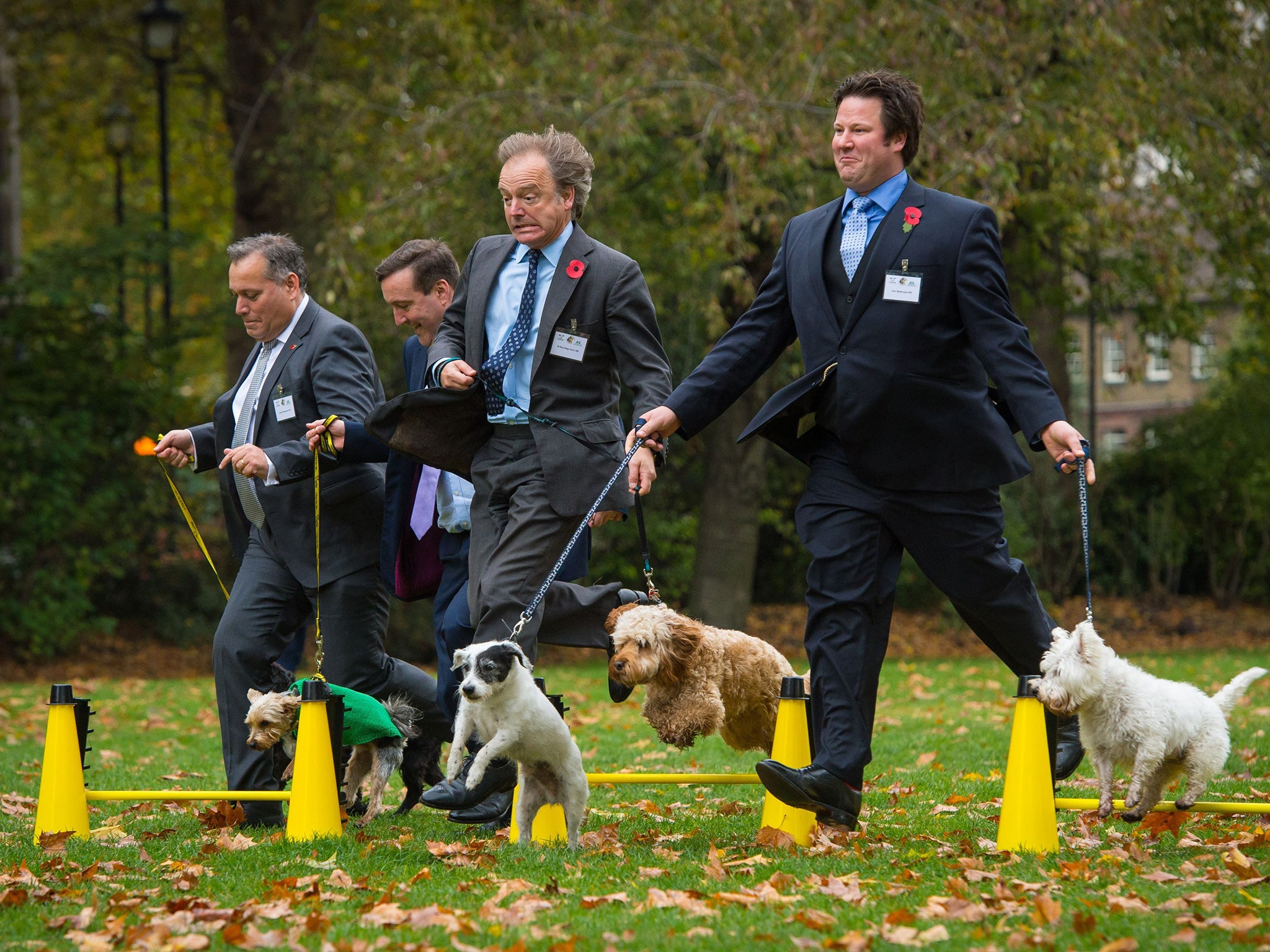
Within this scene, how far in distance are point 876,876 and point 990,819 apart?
1444 millimetres

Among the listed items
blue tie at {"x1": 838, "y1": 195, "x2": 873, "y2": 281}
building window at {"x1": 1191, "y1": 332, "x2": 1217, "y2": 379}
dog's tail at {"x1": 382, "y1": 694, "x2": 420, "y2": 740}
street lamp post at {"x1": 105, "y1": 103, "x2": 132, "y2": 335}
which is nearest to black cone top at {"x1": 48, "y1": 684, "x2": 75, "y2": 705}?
dog's tail at {"x1": 382, "y1": 694, "x2": 420, "y2": 740}

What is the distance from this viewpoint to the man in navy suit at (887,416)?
4820 mm

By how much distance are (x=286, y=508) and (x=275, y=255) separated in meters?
1.12

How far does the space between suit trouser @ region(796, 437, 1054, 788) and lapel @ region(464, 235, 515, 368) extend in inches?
56.8

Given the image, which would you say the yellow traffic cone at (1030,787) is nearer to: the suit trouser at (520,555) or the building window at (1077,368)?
the suit trouser at (520,555)

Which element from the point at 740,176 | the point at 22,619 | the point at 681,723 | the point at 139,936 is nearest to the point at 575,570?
the point at 681,723

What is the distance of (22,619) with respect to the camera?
14898mm

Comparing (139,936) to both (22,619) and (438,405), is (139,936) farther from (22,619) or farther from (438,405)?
(22,619)

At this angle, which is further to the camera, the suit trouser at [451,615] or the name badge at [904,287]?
the suit trouser at [451,615]

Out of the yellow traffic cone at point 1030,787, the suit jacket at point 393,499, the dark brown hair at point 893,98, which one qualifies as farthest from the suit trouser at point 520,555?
the dark brown hair at point 893,98

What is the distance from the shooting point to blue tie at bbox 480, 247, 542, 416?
209 inches

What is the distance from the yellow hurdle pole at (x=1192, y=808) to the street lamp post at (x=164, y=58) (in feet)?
44.5

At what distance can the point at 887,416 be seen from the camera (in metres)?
4.83

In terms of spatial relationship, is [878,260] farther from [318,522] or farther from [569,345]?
[318,522]
